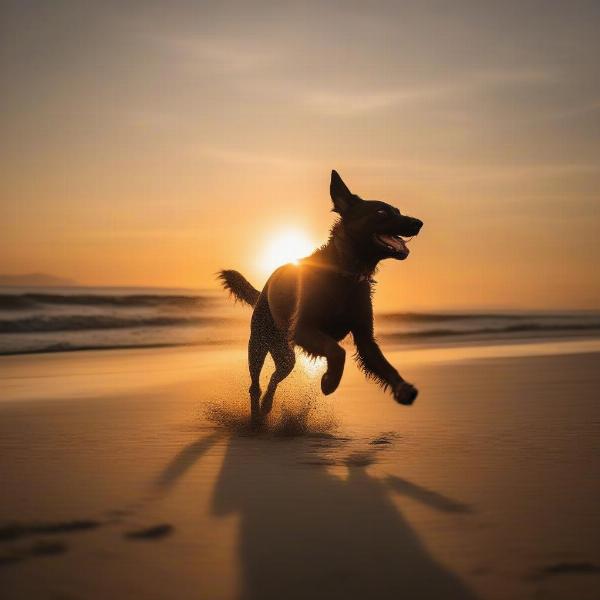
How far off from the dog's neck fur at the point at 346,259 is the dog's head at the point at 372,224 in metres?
0.03

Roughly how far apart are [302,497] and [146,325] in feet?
75.5

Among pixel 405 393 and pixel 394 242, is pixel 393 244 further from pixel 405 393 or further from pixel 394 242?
pixel 405 393

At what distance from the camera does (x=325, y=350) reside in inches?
227

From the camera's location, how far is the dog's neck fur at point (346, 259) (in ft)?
19.9

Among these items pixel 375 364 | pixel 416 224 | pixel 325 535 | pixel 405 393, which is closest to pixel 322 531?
pixel 325 535

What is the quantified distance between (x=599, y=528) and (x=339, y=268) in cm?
308

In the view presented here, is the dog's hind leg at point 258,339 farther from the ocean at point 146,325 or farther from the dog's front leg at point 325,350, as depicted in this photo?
the ocean at point 146,325

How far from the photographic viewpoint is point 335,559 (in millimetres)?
3152

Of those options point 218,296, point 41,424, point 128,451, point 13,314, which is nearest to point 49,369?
point 41,424

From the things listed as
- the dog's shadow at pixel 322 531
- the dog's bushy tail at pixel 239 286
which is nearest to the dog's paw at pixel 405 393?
the dog's shadow at pixel 322 531

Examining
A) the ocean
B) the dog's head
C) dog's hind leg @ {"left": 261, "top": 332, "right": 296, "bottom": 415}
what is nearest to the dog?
the dog's head

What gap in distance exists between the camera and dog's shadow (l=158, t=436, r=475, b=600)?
288cm

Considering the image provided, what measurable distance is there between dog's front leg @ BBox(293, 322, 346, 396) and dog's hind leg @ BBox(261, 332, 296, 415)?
4.05ft

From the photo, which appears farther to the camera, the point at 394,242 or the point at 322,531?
the point at 394,242
